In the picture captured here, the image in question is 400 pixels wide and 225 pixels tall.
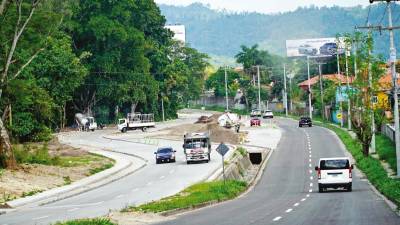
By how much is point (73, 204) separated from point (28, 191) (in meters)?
8.14

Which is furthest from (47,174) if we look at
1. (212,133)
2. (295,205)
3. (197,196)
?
(212,133)

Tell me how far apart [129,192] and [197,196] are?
34.3 ft

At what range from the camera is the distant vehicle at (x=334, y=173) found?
143ft

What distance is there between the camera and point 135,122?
11925 centimetres

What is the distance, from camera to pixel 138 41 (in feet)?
399

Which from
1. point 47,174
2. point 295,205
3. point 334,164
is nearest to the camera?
point 295,205

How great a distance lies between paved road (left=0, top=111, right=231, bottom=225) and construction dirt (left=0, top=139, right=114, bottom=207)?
339 centimetres

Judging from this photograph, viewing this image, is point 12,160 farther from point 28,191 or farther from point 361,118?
point 361,118

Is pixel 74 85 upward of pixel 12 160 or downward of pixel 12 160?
upward

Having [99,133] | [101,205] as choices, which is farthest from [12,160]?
[99,133]

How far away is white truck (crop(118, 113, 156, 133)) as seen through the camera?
117312 millimetres

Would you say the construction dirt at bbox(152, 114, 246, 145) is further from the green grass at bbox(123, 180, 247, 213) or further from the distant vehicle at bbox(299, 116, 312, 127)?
the green grass at bbox(123, 180, 247, 213)

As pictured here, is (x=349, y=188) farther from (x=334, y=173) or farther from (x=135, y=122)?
(x=135, y=122)

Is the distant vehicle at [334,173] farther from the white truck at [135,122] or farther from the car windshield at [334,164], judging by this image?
the white truck at [135,122]
